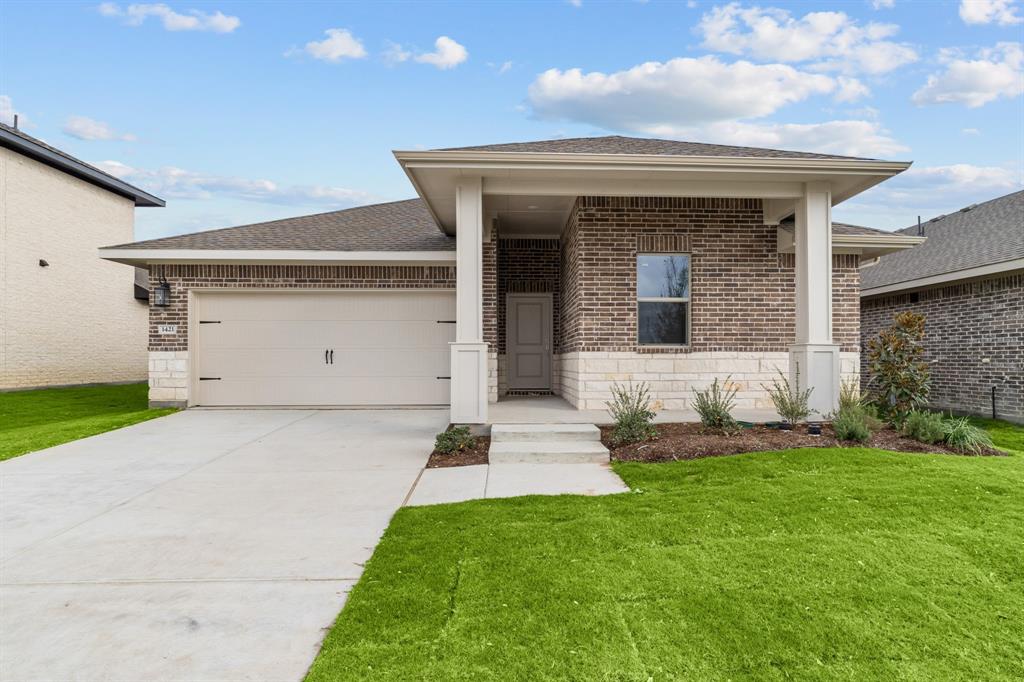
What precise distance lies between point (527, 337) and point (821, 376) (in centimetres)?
600

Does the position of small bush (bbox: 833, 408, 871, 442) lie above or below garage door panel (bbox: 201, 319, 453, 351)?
below

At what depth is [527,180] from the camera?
8016 mm

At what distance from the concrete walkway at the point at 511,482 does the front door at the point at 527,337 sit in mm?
6296

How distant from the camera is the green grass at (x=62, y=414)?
26.1 feet

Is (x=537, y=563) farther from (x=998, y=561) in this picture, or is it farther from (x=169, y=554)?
(x=998, y=561)

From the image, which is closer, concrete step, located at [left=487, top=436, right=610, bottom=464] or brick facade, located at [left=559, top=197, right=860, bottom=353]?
concrete step, located at [left=487, top=436, right=610, bottom=464]

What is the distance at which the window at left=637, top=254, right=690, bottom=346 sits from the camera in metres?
9.48

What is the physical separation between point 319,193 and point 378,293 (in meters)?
38.8

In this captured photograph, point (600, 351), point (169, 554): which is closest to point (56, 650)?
point (169, 554)

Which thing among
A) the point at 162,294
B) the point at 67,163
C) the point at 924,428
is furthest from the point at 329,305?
the point at 67,163

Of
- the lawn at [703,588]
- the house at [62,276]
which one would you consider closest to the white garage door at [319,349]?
the lawn at [703,588]

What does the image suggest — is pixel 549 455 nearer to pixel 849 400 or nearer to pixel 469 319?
pixel 469 319

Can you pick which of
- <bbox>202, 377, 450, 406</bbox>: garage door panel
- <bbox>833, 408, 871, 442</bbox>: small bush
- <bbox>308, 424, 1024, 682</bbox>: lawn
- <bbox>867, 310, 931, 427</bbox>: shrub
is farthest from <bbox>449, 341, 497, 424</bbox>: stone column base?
<bbox>867, 310, 931, 427</bbox>: shrub

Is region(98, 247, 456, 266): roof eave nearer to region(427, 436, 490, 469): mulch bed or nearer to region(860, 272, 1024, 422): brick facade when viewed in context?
region(427, 436, 490, 469): mulch bed
